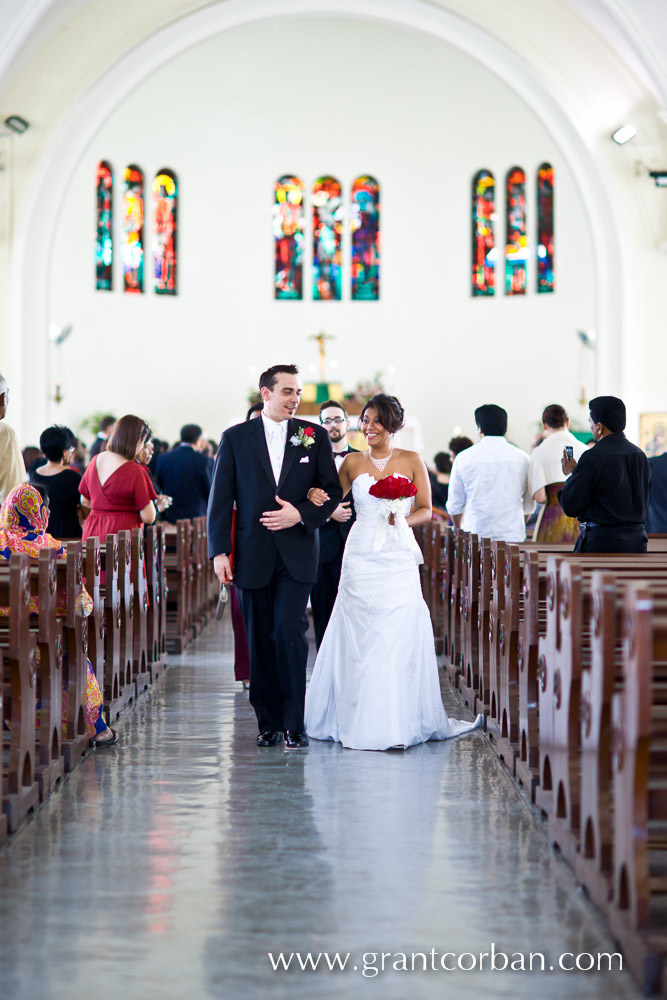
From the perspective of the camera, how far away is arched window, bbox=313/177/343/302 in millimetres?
21781

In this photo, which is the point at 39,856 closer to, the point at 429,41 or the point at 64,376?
the point at 64,376

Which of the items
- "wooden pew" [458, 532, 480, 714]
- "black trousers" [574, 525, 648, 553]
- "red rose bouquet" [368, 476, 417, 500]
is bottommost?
"wooden pew" [458, 532, 480, 714]

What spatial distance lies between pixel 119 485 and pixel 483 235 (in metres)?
15.7

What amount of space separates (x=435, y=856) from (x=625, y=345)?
1176 centimetres

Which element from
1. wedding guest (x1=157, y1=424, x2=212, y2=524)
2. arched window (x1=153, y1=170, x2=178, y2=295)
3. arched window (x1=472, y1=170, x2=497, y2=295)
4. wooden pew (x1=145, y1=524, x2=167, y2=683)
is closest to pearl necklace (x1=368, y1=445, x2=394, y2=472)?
wooden pew (x1=145, y1=524, x2=167, y2=683)

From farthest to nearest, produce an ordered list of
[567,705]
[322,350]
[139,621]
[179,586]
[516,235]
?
1. [516,235]
2. [322,350]
3. [179,586]
4. [139,621]
5. [567,705]

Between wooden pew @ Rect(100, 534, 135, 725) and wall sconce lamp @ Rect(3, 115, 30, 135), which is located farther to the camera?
wall sconce lamp @ Rect(3, 115, 30, 135)

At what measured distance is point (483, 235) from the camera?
21.3 meters

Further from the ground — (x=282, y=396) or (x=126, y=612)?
(x=282, y=396)

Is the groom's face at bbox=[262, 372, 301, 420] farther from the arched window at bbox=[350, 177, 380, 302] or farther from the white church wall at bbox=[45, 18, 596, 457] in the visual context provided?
the arched window at bbox=[350, 177, 380, 302]

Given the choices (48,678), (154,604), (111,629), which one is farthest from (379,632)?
(154,604)

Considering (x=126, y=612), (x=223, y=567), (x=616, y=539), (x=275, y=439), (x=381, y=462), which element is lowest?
(x=126, y=612)

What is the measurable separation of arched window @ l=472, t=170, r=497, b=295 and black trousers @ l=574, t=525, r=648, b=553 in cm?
1591

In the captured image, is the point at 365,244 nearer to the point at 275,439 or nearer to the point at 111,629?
the point at 111,629
